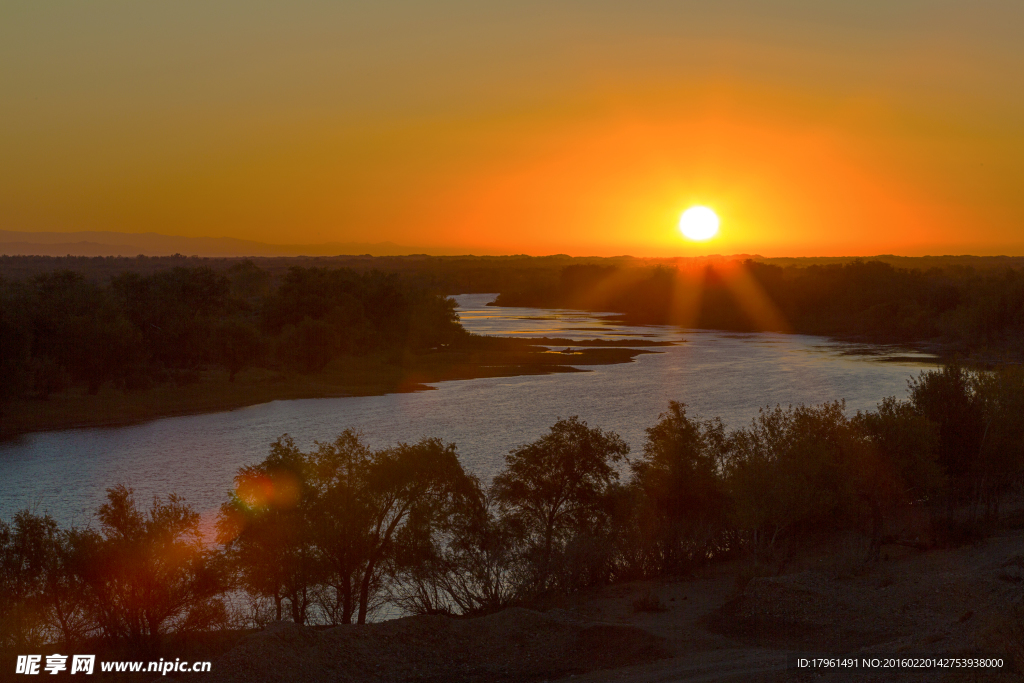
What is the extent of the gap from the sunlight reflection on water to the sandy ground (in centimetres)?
1644

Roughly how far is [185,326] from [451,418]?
89.9 ft

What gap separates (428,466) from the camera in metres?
23.3

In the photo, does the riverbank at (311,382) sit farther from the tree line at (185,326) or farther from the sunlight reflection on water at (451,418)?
the sunlight reflection on water at (451,418)

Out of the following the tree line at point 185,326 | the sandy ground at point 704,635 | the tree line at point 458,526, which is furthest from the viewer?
the tree line at point 185,326

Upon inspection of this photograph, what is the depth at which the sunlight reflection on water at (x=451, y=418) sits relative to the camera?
37.6 metres

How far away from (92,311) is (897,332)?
318ft

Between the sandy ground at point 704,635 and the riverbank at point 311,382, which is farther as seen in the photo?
the riverbank at point 311,382

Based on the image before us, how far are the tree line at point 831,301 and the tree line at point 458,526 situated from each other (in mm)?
68928

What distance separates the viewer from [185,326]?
67.2 m

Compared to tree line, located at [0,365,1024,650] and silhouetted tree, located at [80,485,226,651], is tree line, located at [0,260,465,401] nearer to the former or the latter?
tree line, located at [0,365,1024,650]

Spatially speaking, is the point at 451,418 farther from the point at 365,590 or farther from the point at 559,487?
the point at 365,590

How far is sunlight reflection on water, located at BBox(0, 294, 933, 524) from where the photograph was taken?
37594mm

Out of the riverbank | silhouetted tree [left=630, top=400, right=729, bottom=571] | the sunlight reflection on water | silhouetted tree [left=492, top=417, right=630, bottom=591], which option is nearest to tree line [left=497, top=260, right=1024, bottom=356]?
the sunlight reflection on water

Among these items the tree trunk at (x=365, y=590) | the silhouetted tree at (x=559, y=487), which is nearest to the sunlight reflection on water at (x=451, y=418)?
the silhouetted tree at (x=559, y=487)
